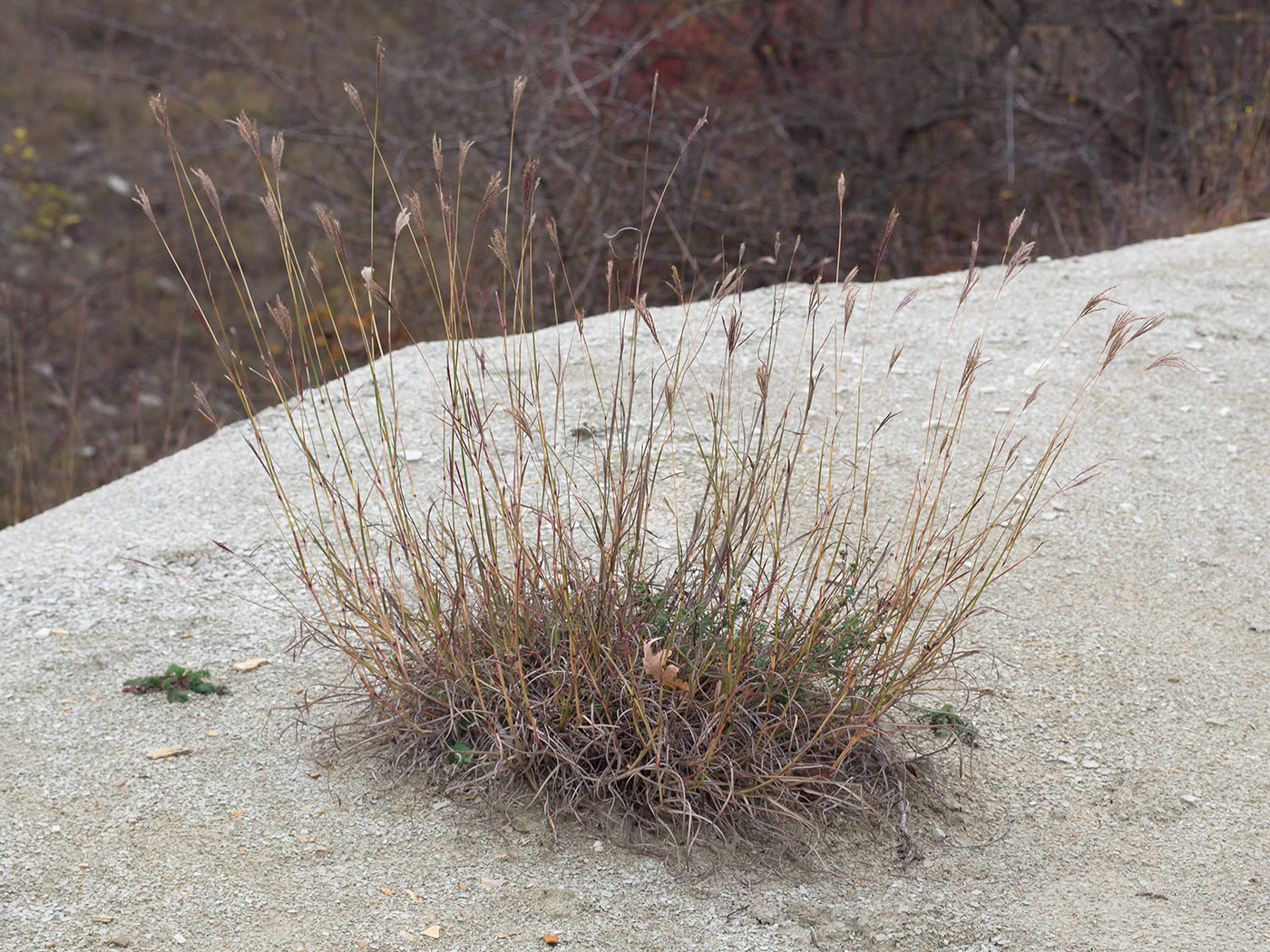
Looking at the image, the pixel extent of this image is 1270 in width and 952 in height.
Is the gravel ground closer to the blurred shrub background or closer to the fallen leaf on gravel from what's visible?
the fallen leaf on gravel

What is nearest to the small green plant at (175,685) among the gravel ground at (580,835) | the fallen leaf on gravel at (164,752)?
the gravel ground at (580,835)

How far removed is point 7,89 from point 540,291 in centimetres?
893

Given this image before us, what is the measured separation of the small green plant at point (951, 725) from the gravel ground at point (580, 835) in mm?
42

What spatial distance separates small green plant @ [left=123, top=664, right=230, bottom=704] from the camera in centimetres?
277

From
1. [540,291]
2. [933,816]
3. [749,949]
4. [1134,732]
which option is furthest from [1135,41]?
[749,949]

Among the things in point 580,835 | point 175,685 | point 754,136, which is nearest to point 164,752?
point 175,685

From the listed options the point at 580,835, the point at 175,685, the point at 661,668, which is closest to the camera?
the point at 661,668

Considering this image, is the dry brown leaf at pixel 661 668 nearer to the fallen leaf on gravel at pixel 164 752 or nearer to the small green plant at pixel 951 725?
the small green plant at pixel 951 725

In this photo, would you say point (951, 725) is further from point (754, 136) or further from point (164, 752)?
point (754, 136)

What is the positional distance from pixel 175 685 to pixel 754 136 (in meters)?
7.00

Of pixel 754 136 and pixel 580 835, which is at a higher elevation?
pixel 754 136

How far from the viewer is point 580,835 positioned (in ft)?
7.54

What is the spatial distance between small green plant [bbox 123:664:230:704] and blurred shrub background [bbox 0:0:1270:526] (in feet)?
13.7

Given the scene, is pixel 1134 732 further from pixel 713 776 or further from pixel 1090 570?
pixel 713 776
